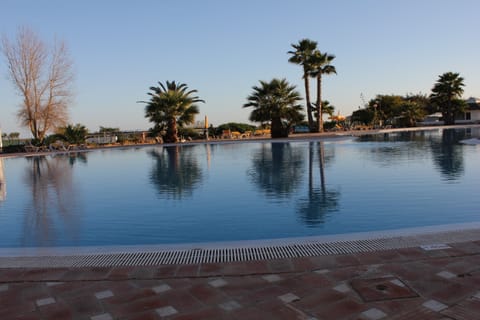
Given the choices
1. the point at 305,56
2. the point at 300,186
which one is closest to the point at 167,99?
the point at 305,56

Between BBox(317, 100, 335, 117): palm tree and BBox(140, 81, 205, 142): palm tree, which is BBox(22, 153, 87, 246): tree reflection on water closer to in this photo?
BBox(140, 81, 205, 142): palm tree

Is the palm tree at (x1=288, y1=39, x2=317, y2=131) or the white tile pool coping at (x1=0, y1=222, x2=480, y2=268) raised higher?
the palm tree at (x1=288, y1=39, x2=317, y2=131)

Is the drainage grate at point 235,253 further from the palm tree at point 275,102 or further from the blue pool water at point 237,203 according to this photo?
the palm tree at point 275,102

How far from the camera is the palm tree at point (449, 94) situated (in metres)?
43.8

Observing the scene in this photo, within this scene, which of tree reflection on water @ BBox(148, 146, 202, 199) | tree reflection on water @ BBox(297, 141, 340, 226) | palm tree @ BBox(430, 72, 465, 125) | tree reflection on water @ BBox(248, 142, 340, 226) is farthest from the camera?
palm tree @ BBox(430, 72, 465, 125)

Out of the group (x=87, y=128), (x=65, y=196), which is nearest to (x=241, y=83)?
(x=87, y=128)

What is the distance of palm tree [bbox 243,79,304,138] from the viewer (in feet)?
92.8

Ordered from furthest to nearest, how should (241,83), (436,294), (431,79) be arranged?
(431,79) < (241,83) < (436,294)

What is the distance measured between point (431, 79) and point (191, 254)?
47526 millimetres

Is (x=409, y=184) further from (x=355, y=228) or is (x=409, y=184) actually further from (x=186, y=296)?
(x=186, y=296)

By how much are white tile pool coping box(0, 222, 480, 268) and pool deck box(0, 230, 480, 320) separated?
0.12 meters

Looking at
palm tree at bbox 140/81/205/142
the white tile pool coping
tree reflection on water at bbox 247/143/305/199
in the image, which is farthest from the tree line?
the white tile pool coping

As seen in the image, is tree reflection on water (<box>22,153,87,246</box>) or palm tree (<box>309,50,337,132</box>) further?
palm tree (<box>309,50,337,132</box>)

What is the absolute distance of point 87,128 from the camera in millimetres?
28625
